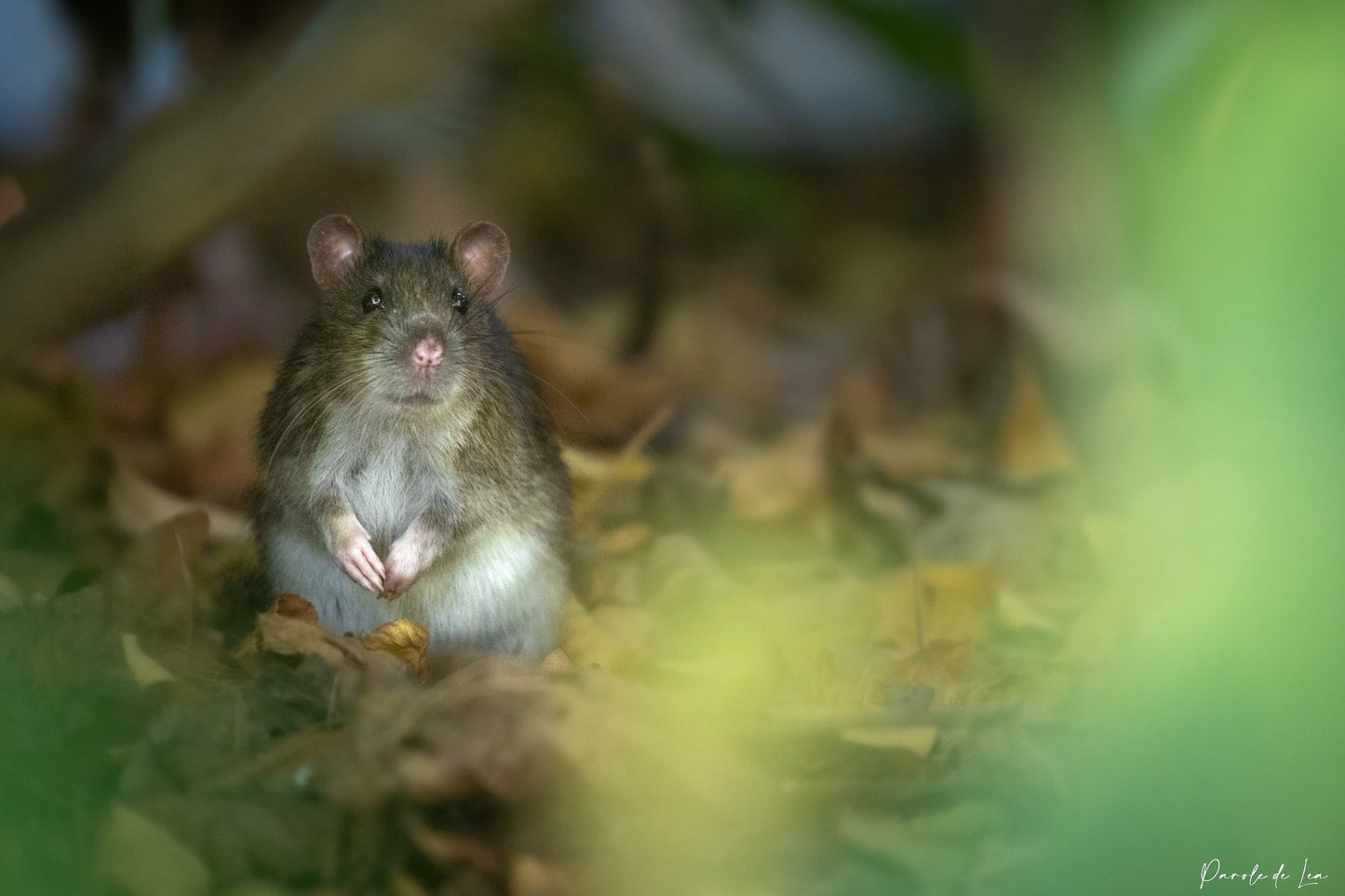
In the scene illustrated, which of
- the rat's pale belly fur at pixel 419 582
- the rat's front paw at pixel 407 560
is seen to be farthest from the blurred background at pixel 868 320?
the rat's front paw at pixel 407 560

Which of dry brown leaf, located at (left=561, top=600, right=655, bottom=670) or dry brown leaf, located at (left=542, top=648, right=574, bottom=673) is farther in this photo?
dry brown leaf, located at (left=561, top=600, right=655, bottom=670)

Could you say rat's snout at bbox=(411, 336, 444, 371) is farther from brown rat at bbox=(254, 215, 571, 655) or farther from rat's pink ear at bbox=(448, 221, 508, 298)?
rat's pink ear at bbox=(448, 221, 508, 298)

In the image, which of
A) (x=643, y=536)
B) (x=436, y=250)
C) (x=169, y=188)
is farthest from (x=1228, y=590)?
(x=169, y=188)

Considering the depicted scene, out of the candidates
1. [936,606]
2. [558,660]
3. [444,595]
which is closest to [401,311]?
[444,595]

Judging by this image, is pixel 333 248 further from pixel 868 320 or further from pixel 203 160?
pixel 868 320

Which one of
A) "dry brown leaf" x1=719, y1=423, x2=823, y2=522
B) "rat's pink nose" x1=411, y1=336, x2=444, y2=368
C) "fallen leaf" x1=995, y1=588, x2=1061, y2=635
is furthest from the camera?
"dry brown leaf" x1=719, y1=423, x2=823, y2=522

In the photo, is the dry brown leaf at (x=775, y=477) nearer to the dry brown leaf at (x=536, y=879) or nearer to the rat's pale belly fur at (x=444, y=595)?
the rat's pale belly fur at (x=444, y=595)

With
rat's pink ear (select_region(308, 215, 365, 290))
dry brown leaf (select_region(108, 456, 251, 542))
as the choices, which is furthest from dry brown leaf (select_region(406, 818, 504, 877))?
dry brown leaf (select_region(108, 456, 251, 542))
